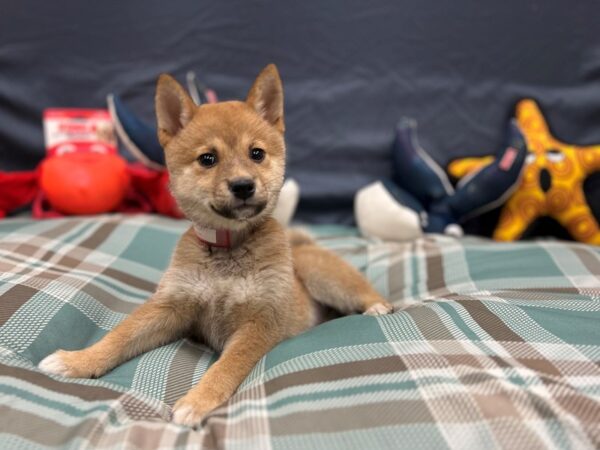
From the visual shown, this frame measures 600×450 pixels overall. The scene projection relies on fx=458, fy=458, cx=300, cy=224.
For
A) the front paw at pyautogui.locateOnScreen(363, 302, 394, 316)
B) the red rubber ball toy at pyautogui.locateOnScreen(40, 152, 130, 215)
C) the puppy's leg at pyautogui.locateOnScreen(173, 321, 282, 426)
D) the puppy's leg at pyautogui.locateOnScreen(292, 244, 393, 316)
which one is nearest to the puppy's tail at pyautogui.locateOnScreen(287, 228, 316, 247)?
the puppy's leg at pyautogui.locateOnScreen(292, 244, 393, 316)

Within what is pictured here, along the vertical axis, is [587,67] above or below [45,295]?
above

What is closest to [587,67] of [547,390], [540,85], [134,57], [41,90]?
[540,85]

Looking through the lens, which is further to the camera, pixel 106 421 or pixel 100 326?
pixel 100 326

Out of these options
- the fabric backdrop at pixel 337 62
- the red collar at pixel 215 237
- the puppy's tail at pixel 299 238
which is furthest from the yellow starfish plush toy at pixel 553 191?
the red collar at pixel 215 237

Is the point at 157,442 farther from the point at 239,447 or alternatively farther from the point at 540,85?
the point at 540,85

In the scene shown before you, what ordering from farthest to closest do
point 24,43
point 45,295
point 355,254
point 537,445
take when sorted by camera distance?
point 24,43 < point 355,254 < point 45,295 < point 537,445

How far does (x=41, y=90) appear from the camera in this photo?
2.86 metres

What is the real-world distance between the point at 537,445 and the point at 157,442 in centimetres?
80

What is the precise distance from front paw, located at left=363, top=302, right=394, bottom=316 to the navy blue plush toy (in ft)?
3.14

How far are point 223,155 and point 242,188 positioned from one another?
Result: 0.63ft

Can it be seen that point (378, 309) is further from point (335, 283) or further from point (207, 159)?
point (207, 159)

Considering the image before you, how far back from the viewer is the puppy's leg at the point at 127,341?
1284 millimetres

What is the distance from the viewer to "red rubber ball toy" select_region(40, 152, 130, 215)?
2.48 metres

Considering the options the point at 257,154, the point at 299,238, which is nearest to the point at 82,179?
the point at 299,238
